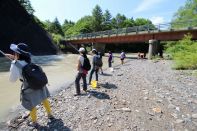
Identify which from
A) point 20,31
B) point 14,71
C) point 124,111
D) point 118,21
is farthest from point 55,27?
point 14,71

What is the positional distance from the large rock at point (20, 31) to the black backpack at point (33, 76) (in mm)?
39049

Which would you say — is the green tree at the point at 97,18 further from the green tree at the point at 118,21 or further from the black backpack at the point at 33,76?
the black backpack at the point at 33,76

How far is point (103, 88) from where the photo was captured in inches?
447

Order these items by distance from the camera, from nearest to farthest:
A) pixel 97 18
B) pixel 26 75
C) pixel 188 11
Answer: pixel 26 75, pixel 188 11, pixel 97 18

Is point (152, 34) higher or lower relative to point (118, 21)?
lower

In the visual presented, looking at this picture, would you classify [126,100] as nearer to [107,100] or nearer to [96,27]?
[107,100]

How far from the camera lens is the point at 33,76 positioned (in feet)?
20.4

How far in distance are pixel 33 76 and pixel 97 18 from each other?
106142mm

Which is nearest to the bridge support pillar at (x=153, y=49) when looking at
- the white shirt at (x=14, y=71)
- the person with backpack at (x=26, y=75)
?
the person with backpack at (x=26, y=75)

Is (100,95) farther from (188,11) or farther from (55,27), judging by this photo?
(55,27)

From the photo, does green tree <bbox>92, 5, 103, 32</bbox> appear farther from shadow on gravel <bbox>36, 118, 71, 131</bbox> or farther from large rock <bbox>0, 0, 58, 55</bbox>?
shadow on gravel <bbox>36, 118, 71, 131</bbox>

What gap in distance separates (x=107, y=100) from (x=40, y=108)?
2.39 m

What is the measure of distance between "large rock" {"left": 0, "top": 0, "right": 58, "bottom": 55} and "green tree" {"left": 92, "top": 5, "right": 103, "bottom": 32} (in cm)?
5387

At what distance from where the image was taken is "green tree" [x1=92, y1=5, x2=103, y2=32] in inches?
4279
